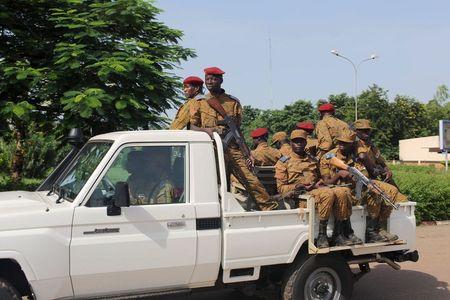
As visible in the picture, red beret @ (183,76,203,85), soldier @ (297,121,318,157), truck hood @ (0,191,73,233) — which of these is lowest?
truck hood @ (0,191,73,233)

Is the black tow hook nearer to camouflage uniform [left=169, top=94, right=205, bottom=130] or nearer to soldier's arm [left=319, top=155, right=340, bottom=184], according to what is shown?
soldier's arm [left=319, top=155, right=340, bottom=184]

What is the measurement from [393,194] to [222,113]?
2245mm

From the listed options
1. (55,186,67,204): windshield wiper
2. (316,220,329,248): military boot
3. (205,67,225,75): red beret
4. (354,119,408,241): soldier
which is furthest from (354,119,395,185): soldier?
(55,186,67,204): windshield wiper

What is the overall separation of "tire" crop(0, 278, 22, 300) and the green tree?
4.12m

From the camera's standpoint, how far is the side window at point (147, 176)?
15.1ft

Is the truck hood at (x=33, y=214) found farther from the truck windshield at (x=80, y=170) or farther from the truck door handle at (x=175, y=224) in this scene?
the truck door handle at (x=175, y=224)

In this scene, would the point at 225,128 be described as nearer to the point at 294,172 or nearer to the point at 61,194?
the point at 294,172

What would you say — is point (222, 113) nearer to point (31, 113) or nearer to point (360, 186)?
point (360, 186)

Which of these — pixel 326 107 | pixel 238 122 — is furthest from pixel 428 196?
pixel 238 122

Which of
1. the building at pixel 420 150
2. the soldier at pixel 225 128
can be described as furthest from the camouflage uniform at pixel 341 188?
the building at pixel 420 150

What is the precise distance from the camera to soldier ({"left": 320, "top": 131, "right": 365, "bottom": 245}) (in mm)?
5453

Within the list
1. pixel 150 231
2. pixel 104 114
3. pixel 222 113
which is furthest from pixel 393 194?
pixel 104 114

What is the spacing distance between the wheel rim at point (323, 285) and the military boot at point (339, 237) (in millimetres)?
325

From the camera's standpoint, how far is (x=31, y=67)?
8898 mm
